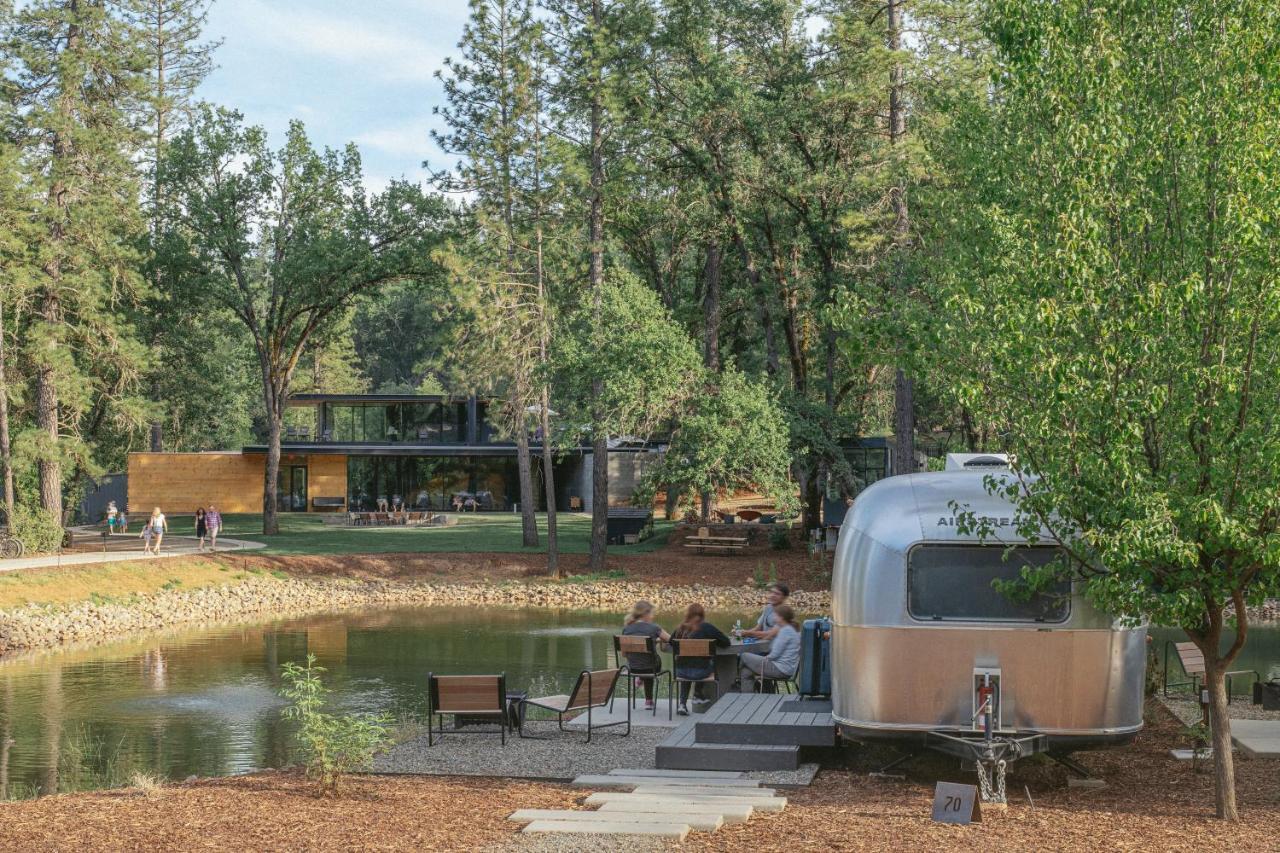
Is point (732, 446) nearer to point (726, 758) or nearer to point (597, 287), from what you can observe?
point (597, 287)

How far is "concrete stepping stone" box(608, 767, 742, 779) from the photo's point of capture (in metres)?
10.3

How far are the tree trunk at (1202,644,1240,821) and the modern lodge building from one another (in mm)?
41054

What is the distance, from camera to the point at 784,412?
3331cm

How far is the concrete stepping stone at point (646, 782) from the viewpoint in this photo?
985cm

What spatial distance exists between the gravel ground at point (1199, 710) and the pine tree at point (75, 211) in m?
27.2

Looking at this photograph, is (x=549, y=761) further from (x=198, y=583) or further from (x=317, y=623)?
(x=198, y=583)

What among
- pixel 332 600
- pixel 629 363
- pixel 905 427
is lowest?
pixel 332 600

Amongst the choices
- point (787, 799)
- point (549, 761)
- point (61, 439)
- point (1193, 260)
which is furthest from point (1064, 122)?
point (61, 439)

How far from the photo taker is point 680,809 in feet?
28.3

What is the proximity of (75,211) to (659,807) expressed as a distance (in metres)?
29.6

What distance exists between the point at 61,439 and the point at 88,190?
21.5 feet

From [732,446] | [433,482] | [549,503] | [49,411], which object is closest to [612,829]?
[732,446]

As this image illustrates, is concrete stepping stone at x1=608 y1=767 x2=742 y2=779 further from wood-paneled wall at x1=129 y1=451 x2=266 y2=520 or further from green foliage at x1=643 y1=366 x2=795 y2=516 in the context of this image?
wood-paneled wall at x1=129 y1=451 x2=266 y2=520

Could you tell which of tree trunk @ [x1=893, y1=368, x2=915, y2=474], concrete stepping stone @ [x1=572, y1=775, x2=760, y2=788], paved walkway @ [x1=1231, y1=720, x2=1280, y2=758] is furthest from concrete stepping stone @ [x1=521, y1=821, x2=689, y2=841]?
tree trunk @ [x1=893, y1=368, x2=915, y2=474]
